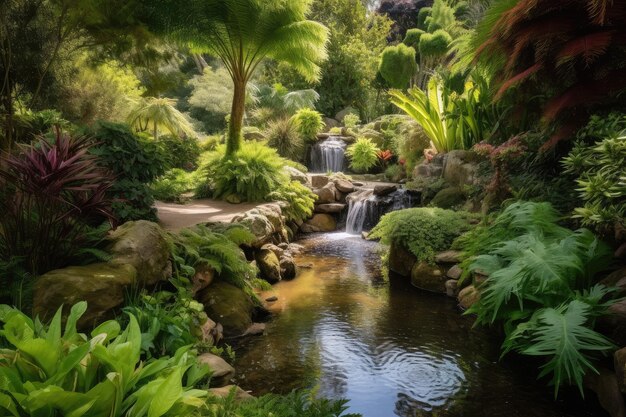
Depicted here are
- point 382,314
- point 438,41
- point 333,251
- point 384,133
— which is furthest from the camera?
point 438,41

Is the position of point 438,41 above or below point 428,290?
above

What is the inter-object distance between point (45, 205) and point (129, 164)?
90.9 inches

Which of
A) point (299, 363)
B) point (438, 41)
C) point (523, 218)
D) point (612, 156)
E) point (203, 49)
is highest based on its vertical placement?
point (438, 41)

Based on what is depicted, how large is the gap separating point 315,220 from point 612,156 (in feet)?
22.5

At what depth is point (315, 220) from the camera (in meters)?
10.2

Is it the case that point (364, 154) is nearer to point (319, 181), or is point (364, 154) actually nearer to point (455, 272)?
point (319, 181)

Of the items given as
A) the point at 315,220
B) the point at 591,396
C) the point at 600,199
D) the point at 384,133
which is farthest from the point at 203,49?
the point at 591,396

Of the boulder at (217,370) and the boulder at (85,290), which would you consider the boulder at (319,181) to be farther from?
the boulder at (85,290)

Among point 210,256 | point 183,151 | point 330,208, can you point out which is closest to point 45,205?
point 210,256

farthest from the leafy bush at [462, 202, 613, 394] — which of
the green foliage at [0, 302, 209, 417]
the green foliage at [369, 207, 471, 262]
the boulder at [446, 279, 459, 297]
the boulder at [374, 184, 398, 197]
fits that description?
the boulder at [374, 184, 398, 197]

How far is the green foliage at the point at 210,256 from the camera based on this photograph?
462cm

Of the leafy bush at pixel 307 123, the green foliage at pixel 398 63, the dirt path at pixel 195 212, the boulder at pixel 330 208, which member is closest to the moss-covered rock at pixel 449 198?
the boulder at pixel 330 208

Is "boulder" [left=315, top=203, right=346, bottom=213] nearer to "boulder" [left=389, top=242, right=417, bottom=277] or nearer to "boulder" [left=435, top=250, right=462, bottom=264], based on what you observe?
"boulder" [left=389, top=242, right=417, bottom=277]

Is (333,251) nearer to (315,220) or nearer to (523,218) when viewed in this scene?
(315,220)
